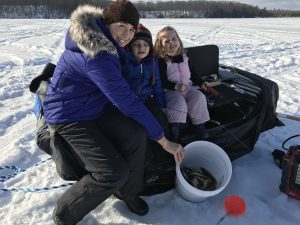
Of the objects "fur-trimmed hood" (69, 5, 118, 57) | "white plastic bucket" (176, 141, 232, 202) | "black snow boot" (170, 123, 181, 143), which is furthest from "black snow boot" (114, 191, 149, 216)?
"fur-trimmed hood" (69, 5, 118, 57)

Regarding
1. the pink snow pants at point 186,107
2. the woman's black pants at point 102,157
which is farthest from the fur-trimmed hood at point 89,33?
the pink snow pants at point 186,107

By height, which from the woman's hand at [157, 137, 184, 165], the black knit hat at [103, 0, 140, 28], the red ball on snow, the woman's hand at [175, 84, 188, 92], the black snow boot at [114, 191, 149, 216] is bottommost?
the red ball on snow

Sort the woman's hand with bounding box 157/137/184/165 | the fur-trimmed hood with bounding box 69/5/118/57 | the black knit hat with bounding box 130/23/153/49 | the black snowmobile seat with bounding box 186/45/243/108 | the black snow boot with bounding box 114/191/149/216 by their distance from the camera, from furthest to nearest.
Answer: the black snowmobile seat with bounding box 186/45/243/108
the black knit hat with bounding box 130/23/153/49
the black snow boot with bounding box 114/191/149/216
the woman's hand with bounding box 157/137/184/165
the fur-trimmed hood with bounding box 69/5/118/57

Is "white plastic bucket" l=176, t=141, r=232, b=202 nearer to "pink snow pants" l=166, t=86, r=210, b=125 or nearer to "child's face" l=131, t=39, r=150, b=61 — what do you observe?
"pink snow pants" l=166, t=86, r=210, b=125

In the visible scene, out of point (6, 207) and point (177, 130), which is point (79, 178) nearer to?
point (6, 207)

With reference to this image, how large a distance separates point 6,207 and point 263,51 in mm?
8764

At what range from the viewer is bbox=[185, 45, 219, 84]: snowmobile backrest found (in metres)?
3.78

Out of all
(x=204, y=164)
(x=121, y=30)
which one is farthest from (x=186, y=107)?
(x=121, y=30)

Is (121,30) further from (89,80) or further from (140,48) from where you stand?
(140,48)

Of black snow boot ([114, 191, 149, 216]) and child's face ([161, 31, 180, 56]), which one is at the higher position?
child's face ([161, 31, 180, 56])

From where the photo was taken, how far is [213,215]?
258 centimetres

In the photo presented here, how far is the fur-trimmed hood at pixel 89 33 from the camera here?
2.01 meters

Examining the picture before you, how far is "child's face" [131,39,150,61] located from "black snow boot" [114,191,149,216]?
115 cm

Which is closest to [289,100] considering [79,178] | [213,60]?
[213,60]
